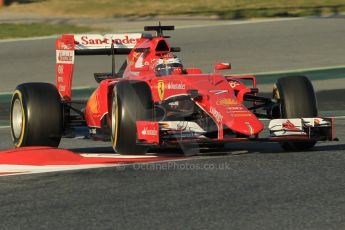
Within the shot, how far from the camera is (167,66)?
11.5 meters

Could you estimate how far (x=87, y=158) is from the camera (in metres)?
10.4

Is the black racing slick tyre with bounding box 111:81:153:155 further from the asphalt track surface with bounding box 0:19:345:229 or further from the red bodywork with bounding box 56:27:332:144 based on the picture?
the asphalt track surface with bounding box 0:19:345:229

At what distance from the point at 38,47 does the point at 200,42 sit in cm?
382

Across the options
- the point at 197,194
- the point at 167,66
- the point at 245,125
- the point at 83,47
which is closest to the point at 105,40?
the point at 83,47

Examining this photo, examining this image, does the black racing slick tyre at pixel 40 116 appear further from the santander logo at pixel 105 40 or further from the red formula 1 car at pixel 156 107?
the santander logo at pixel 105 40

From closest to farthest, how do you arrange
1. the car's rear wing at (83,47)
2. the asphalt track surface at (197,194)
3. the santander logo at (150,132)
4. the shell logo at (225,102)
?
1. the asphalt track surface at (197,194)
2. the santander logo at (150,132)
3. the shell logo at (225,102)
4. the car's rear wing at (83,47)

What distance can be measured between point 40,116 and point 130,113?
4.82 feet

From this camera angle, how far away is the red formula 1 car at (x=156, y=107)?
32.8 feet

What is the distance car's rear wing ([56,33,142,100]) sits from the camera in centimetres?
1250

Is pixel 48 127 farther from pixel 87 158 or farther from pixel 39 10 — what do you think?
pixel 39 10

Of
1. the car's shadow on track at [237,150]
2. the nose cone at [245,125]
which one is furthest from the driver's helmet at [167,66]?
the nose cone at [245,125]

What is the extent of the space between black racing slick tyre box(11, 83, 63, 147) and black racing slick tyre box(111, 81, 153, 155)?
116cm

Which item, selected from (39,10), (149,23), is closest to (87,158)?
(149,23)

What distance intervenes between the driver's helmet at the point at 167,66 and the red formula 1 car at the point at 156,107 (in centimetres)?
1
